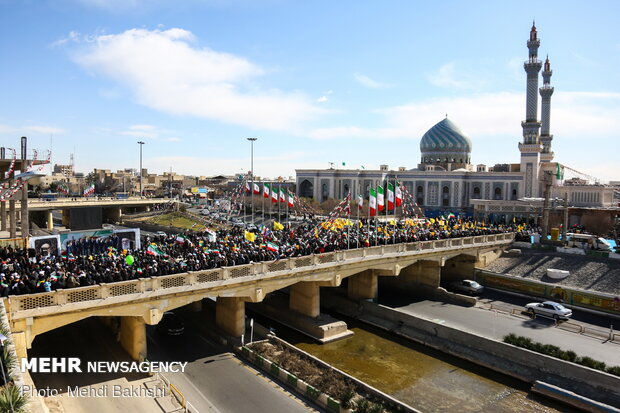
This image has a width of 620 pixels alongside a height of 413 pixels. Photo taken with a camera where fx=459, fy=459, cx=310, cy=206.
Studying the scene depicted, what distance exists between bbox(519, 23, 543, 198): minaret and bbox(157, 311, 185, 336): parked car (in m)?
62.8

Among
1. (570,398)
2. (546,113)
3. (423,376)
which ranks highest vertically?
(546,113)

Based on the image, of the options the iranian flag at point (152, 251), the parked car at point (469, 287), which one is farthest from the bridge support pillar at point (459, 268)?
the iranian flag at point (152, 251)

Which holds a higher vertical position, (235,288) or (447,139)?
(447,139)

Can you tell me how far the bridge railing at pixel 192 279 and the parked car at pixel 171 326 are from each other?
203 inches

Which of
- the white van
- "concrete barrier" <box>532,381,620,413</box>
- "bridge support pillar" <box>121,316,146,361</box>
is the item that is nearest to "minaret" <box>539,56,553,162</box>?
the white van

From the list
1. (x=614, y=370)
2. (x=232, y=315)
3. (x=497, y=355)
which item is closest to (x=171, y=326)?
(x=232, y=315)

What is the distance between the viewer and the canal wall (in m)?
20.7

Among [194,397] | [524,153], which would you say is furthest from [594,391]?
[524,153]

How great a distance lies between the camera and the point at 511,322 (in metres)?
28.5

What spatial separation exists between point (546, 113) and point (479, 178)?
53.2 ft

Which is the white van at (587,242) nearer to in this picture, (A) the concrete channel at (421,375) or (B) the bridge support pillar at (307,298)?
(A) the concrete channel at (421,375)

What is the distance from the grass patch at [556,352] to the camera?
2117 cm

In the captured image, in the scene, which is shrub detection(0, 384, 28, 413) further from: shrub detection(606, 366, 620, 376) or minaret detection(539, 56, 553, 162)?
minaret detection(539, 56, 553, 162)

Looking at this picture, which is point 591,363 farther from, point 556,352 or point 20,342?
point 20,342
